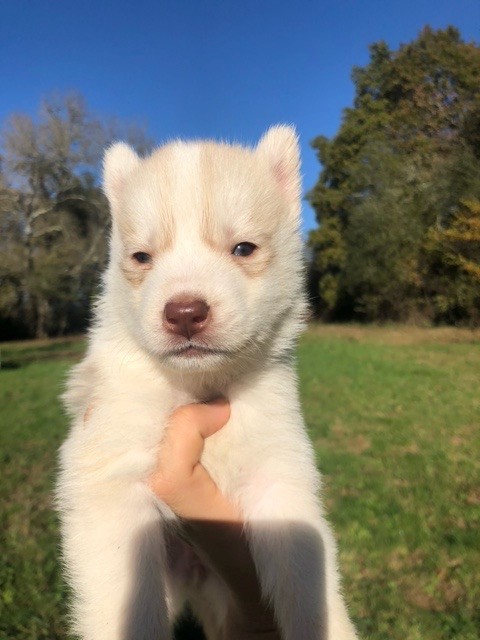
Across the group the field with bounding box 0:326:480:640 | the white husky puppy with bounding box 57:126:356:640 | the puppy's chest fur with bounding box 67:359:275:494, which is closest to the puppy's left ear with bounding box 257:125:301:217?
the white husky puppy with bounding box 57:126:356:640

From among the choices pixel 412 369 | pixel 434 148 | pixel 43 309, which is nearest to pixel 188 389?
pixel 412 369

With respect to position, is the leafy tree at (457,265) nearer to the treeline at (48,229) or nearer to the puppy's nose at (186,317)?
the treeline at (48,229)

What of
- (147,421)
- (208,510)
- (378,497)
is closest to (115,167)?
(147,421)

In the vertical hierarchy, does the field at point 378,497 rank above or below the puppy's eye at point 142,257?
below

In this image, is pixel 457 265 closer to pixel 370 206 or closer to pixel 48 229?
pixel 370 206

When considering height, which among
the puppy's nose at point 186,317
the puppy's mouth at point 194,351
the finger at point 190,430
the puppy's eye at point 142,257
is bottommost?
the finger at point 190,430

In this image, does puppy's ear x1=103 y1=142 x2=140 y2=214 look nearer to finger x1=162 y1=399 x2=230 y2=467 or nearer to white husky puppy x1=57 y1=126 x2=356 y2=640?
white husky puppy x1=57 y1=126 x2=356 y2=640

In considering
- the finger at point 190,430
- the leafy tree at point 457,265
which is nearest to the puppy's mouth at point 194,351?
the finger at point 190,430
